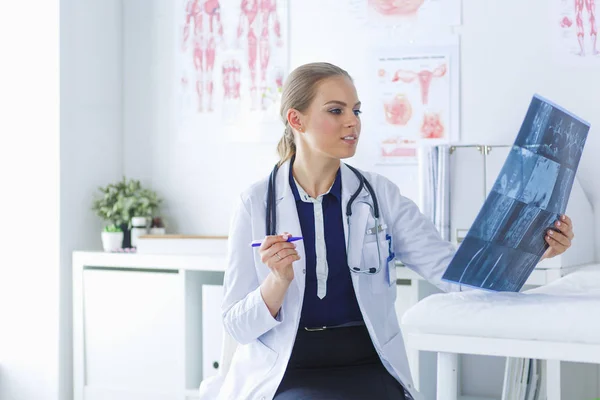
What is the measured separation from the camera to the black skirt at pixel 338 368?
58.9 inches

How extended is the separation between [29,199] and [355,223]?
64.9 inches

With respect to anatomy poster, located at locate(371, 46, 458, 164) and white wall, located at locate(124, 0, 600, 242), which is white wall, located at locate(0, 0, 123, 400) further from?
anatomy poster, located at locate(371, 46, 458, 164)

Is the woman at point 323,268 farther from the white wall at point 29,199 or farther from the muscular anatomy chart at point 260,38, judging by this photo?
the white wall at point 29,199

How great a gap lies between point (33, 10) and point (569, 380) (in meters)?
2.27

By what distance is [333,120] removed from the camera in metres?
1.67

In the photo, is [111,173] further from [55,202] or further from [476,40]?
[476,40]

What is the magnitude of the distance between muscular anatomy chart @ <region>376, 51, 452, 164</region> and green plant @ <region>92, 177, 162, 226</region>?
3.08ft

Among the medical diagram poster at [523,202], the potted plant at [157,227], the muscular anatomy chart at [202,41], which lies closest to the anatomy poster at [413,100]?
the muscular anatomy chart at [202,41]

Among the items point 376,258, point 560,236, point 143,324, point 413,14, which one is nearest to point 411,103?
point 413,14

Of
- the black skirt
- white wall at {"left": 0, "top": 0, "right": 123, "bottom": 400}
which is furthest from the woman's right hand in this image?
white wall at {"left": 0, "top": 0, "right": 123, "bottom": 400}

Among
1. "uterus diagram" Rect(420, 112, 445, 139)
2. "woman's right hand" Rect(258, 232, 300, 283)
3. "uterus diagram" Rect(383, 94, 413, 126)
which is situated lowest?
"woman's right hand" Rect(258, 232, 300, 283)

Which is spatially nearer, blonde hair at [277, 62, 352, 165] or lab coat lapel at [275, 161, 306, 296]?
lab coat lapel at [275, 161, 306, 296]

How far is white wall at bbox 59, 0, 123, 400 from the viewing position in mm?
2801

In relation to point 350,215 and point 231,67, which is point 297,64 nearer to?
point 231,67
